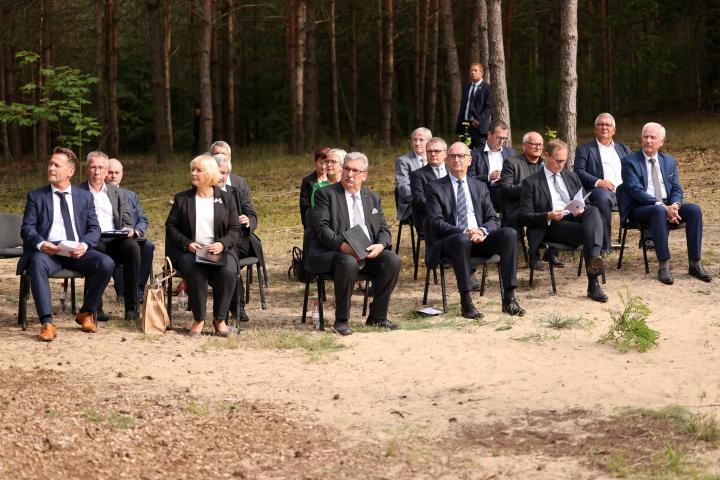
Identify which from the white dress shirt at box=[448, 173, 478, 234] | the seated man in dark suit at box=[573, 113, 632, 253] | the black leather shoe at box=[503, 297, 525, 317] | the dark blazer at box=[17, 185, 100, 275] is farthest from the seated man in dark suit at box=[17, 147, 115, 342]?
the seated man in dark suit at box=[573, 113, 632, 253]

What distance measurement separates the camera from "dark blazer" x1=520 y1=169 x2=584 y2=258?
34.4ft

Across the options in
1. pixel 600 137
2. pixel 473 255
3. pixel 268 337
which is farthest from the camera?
pixel 600 137

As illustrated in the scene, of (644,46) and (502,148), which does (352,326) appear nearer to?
(502,148)

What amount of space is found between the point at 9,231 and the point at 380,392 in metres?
4.96

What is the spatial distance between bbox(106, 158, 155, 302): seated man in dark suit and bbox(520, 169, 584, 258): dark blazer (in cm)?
360

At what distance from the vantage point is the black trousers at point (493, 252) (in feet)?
31.4

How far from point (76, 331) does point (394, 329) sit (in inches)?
106

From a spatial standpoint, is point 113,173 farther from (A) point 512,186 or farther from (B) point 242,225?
(A) point 512,186

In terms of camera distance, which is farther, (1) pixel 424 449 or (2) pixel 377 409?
(2) pixel 377 409

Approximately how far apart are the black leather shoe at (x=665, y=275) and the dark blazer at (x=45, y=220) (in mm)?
5310

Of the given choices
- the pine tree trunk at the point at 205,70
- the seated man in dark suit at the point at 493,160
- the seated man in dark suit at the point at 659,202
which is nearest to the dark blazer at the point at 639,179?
the seated man in dark suit at the point at 659,202

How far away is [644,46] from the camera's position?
33.2 m

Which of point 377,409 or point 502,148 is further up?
point 502,148

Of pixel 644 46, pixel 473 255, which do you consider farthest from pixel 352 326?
pixel 644 46
